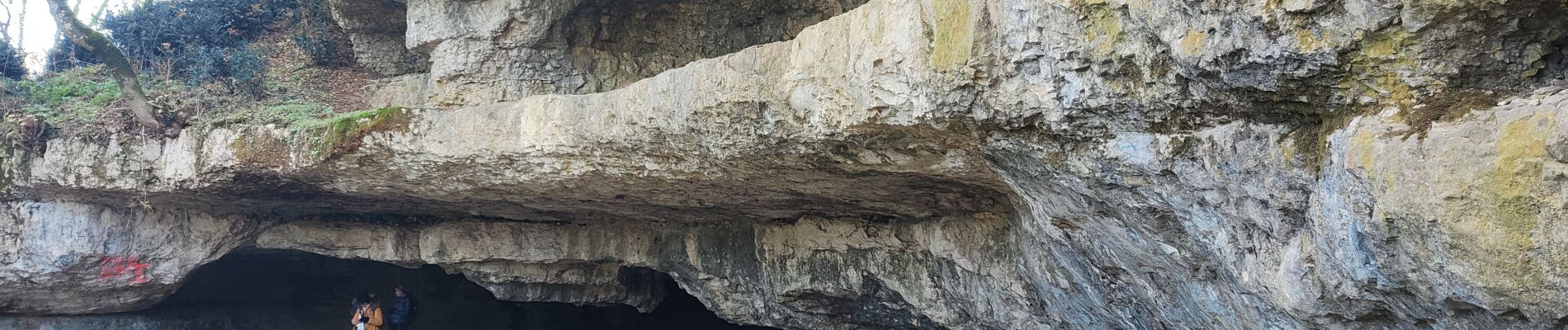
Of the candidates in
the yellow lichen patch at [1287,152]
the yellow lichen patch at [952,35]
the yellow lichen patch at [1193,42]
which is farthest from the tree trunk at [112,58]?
the yellow lichen patch at [1287,152]

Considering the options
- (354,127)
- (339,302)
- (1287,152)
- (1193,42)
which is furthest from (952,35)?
(339,302)

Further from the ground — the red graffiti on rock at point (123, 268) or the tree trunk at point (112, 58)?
the tree trunk at point (112, 58)

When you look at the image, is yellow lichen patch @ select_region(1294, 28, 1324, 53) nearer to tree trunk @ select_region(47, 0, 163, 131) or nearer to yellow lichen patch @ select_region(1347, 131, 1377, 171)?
yellow lichen patch @ select_region(1347, 131, 1377, 171)

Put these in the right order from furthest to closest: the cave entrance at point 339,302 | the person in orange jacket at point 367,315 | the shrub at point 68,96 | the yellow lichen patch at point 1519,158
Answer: the cave entrance at point 339,302, the person in orange jacket at point 367,315, the shrub at point 68,96, the yellow lichen patch at point 1519,158

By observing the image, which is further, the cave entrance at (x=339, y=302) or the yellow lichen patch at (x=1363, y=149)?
the cave entrance at (x=339, y=302)

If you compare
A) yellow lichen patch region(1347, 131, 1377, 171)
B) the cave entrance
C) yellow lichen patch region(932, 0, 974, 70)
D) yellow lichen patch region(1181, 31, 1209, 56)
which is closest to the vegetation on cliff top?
the cave entrance

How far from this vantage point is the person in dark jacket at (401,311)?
7.75 metres

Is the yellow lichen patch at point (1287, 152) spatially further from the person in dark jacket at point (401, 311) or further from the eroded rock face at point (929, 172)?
the person in dark jacket at point (401, 311)

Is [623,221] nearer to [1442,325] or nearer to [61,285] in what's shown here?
[61,285]

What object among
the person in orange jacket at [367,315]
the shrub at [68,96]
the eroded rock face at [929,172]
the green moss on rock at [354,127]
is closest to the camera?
the eroded rock face at [929,172]

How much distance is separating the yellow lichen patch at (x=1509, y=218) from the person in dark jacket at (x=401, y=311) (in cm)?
754

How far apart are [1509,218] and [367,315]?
746 centimetres

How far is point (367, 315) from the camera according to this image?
7.41 metres

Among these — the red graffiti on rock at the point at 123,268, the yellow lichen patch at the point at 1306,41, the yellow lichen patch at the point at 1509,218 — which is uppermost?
the yellow lichen patch at the point at 1306,41
